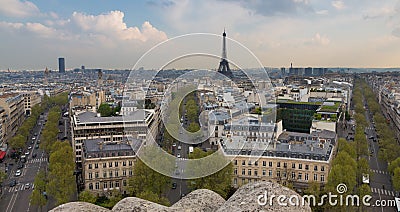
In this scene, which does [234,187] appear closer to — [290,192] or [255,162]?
[255,162]

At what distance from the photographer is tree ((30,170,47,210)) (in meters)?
17.4

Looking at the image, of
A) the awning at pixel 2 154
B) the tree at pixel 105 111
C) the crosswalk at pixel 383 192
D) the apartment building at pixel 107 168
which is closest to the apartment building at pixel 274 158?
the crosswalk at pixel 383 192

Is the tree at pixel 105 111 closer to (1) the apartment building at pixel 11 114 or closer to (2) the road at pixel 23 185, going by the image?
(2) the road at pixel 23 185

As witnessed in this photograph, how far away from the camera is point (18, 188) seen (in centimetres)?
2214

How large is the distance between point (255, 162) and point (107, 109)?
26.0 m

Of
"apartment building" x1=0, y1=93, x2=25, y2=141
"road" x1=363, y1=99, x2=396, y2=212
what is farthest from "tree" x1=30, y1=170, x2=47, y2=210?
"apartment building" x1=0, y1=93, x2=25, y2=141

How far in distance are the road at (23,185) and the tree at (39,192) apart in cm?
110

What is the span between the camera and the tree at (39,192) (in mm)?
17359

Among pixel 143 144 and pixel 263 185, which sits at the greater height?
pixel 263 185

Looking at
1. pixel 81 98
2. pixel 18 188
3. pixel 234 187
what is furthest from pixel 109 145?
pixel 81 98

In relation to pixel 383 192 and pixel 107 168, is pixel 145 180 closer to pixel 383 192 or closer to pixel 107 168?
pixel 107 168

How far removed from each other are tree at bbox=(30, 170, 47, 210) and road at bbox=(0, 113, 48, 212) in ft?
3.62

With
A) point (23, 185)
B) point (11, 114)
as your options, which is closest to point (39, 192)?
point (23, 185)

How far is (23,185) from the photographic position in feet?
74.6
